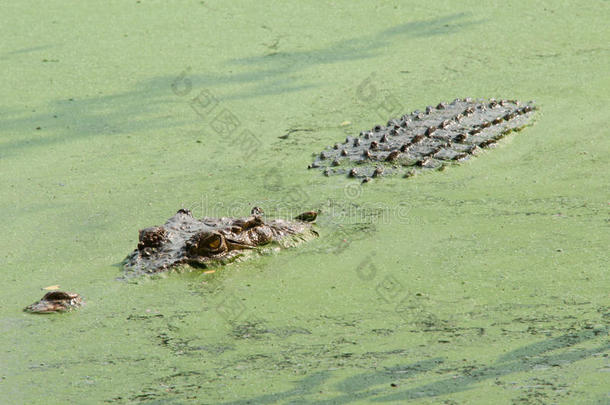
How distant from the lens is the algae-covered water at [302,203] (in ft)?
10.8

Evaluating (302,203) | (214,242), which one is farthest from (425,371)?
(302,203)

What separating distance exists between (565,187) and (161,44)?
10.8 ft

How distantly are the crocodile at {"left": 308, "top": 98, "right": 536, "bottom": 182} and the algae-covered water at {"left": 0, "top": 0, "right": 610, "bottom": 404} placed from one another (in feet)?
0.40

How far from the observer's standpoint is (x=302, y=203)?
5.01 m

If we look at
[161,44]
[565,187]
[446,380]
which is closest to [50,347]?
[446,380]

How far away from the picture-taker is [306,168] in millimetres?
5477

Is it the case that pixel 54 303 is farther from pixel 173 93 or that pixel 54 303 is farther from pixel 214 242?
pixel 173 93

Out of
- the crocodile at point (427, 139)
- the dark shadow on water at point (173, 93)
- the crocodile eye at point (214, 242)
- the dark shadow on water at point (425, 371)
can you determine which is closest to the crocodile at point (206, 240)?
the crocodile eye at point (214, 242)

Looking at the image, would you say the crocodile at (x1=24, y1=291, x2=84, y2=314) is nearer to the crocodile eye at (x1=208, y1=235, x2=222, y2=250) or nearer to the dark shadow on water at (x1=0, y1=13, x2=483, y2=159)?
the crocodile eye at (x1=208, y1=235, x2=222, y2=250)

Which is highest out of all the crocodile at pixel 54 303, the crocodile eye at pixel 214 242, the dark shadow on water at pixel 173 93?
the dark shadow on water at pixel 173 93

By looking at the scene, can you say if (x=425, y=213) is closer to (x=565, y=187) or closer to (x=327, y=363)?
(x=565, y=187)

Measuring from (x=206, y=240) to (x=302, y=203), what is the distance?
34.2 inches

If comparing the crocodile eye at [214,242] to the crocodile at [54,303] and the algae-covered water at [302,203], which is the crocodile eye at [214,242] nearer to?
the algae-covered water at [302,203]

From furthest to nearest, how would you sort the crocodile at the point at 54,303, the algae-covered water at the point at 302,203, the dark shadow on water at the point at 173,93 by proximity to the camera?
the dark shadow on water at the point at 173,93 < the crocodile at the point at 54,303 < the algae-covered water at the point at 302,203
